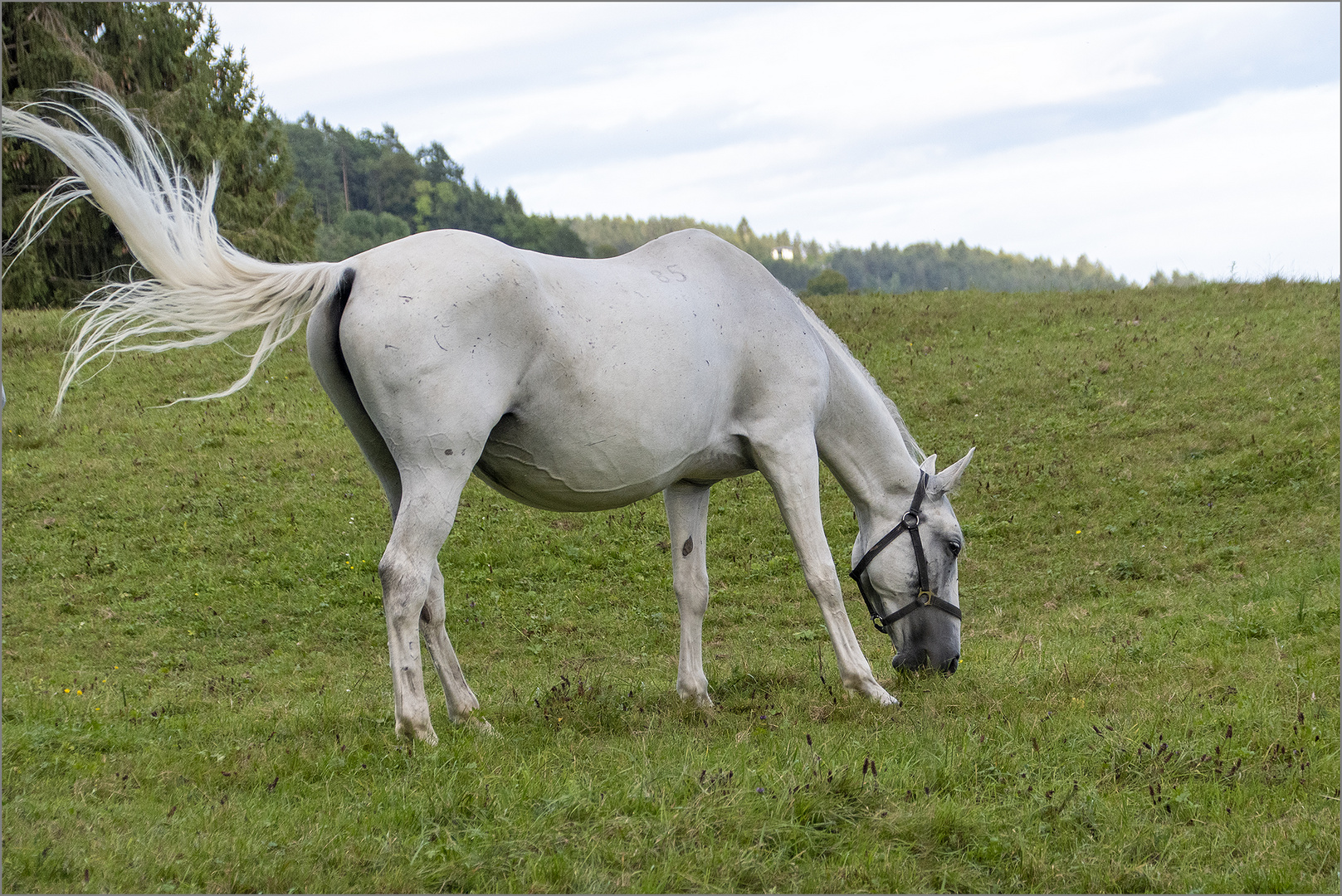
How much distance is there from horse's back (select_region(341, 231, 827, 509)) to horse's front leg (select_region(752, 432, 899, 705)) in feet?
0.62

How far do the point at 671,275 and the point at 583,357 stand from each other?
3.06 feet

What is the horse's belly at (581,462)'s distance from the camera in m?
5.53

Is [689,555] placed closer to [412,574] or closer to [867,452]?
[867,452]

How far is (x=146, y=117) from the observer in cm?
2406

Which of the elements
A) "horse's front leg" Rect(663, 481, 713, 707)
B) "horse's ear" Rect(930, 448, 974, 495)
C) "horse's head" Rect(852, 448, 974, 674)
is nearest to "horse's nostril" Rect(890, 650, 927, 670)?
"horse's head" Rect(852, 448, 974, 674)

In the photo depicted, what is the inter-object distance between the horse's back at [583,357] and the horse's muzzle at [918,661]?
160 centimetres

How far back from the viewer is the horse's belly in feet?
18.1

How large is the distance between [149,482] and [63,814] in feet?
35.4

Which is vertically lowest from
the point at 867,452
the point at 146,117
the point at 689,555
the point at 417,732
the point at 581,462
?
the point at 417,732

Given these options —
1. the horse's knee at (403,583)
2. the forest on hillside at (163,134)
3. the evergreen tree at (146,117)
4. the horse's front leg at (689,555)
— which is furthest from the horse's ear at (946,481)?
the evergreen tree at (146,117)

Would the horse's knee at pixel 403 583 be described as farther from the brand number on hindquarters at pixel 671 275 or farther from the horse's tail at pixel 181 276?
the brand number on hindquarters at pixel 671 275

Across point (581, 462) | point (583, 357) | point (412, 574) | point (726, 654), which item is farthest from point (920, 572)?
point (412, 574)

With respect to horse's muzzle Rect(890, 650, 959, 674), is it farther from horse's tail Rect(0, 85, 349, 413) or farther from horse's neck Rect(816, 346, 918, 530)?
horse's tail Rect(0, 85, 349, 413)

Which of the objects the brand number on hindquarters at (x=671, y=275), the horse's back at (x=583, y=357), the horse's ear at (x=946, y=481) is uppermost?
the brand number on hindquarters at (x=671, y=275)
